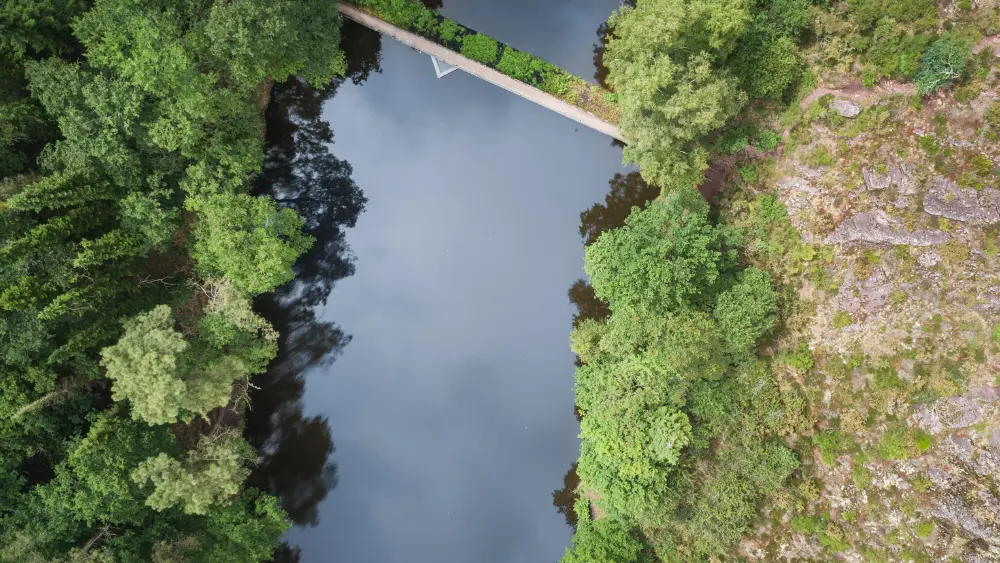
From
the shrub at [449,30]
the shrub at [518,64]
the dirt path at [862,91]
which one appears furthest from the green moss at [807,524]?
the shrub at [449,30]

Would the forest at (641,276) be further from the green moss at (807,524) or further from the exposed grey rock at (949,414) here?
the exposed grey rock at (949,414)

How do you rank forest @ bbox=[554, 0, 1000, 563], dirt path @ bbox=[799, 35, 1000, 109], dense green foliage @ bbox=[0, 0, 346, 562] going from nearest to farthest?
dense green foliage @ bbox=[0, 0, 346, 562], forest @ bbox=[554, 0, 1000, 563], dirt path @ bbox=[799, 35, 1000, 109]

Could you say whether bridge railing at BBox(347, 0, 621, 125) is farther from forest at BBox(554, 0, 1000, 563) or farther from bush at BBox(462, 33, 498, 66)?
forest at BBox(554, 0, 1000, 563)

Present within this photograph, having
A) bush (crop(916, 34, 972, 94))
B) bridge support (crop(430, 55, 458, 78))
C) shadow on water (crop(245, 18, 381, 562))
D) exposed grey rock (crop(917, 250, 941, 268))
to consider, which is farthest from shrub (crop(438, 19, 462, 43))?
exposed grey rock (crop(917, 250, 941, 268))

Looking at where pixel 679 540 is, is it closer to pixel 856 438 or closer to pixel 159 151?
pixel 856 438

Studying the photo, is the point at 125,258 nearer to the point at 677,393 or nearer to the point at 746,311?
the point at 677,393

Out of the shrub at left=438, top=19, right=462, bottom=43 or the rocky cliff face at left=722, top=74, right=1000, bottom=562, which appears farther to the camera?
the shrub at left=438, top=19, right=462, bottom=43
